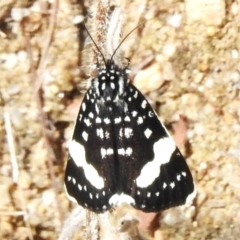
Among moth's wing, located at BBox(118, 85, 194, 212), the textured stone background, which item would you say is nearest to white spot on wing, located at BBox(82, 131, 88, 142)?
moth's wing, located at BBox(118, 85, 194, 212)

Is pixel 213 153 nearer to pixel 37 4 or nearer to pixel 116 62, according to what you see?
pixel 116 62

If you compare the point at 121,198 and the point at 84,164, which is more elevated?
the point at 84,164

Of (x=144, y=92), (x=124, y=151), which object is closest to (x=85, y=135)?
(x=124, y=151)

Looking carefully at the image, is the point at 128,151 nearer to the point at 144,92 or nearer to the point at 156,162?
the point at 156,162

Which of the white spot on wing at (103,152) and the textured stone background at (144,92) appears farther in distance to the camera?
the textured stone background at (144,92)

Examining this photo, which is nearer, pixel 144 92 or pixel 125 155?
pixel 125 155

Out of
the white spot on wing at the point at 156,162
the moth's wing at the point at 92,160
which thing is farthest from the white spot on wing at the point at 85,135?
the white spot on wing at the point at 156,162

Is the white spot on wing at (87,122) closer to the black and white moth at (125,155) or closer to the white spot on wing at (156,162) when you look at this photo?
the black and white moth at (125,155)
